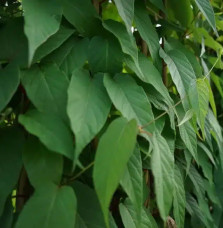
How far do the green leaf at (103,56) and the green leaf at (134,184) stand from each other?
140 millimetres

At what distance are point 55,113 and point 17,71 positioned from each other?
0.24 feet

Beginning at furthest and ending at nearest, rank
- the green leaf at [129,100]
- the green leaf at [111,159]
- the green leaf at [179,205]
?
the green leaf at [179,205] → the green leaf at [129,100] → the green leaf at [111,159]

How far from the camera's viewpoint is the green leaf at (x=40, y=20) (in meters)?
0.39

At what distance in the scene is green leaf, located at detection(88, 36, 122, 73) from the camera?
1.65ft

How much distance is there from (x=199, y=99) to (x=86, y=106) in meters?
Result: 0.18

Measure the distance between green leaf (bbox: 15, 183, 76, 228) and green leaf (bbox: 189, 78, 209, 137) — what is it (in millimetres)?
221

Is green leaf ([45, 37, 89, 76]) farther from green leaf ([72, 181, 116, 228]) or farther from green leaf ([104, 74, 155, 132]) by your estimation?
green leaf ([72, 181, 116, 228])

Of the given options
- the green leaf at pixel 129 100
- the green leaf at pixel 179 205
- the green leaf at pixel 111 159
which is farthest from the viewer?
the green leaf at pixel 179 205

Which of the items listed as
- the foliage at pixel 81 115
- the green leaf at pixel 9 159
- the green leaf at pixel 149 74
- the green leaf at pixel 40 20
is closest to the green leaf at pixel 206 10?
the foliage at pixel 81 115

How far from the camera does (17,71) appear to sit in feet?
1.45

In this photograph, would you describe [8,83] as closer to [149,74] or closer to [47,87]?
[47,87]

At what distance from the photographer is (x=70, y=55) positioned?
0.50 metres

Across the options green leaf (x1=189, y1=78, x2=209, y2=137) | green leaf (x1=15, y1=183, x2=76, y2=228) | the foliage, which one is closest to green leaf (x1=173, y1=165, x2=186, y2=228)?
the foliage

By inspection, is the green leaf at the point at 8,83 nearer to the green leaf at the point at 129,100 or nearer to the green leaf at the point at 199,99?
the green leaf at the point at 129,100
